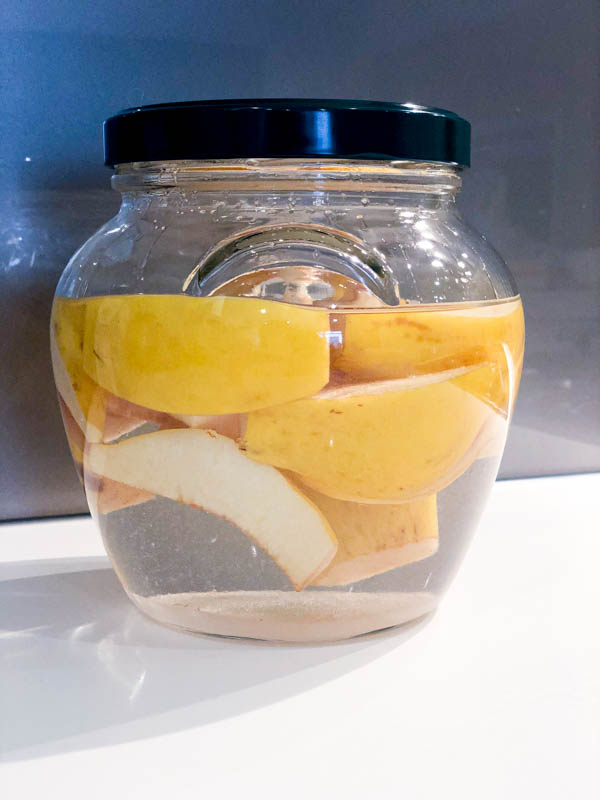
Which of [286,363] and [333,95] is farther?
[333,95]

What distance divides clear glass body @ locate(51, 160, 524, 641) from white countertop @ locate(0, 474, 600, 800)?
25 millimetres

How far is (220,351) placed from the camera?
1.17 ft

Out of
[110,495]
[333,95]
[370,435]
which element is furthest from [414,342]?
[333,95]

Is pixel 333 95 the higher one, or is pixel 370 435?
pixel 333 95

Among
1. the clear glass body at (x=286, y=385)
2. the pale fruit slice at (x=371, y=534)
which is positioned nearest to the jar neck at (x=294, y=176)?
the clear glass body at (x=286, y=385)

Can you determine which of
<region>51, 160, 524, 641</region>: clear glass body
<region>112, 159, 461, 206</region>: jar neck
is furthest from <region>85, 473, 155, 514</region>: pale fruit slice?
<region>112, 159, 461, 206</region>: jar neck

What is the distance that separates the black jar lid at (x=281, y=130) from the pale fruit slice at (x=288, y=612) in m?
0.17

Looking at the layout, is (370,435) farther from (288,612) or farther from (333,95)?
(333,95)

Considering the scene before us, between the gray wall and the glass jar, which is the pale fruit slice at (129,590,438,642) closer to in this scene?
the glass jar

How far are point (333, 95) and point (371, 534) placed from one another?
292mm

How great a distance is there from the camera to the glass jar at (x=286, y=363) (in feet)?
1.18

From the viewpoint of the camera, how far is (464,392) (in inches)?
15.0

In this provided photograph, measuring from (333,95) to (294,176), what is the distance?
0.21m

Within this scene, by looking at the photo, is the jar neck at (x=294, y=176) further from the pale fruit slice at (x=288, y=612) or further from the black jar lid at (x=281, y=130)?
the pale fruit slice at (x=288, y=612)
